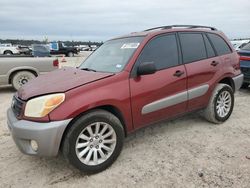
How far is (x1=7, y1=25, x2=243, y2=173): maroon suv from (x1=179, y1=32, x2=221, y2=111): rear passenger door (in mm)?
16

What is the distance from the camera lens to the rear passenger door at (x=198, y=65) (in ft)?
13.5

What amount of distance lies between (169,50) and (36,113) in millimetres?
2211

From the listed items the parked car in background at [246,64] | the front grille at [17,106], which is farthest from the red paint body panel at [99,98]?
the parked car in background at [246,64]

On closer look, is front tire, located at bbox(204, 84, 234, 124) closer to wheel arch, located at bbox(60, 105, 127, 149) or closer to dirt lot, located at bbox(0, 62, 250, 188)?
dirt lot, located at bbox(0, 62, 250, 188)

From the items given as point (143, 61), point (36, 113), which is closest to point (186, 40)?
point (143, 61)

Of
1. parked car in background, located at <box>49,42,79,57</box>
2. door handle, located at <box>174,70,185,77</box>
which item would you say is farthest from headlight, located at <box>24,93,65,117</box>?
parked car in background, located at <box>49,42,79,57</box>

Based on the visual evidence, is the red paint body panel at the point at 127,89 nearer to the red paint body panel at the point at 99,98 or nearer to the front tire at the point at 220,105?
the red paint body panel at the point at 99,98

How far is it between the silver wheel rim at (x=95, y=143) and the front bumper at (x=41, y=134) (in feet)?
0.87

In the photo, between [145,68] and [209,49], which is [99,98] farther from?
[209,49]

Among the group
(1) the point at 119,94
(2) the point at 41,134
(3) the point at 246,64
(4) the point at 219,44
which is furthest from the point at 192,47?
(3) the point at 246,64

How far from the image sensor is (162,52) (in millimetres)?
3867

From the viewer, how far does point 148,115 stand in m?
3.62

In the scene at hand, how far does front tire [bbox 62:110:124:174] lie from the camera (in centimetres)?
296

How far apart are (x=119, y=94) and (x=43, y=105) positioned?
3.11ft
